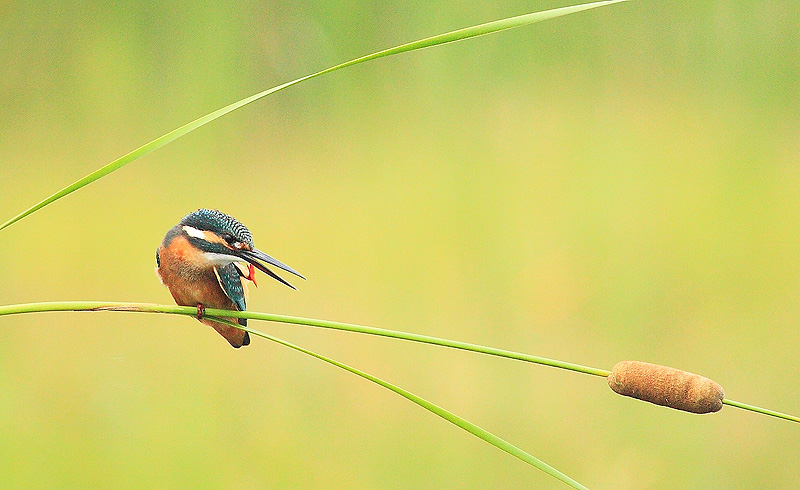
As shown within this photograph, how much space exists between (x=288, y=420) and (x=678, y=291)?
72 cm

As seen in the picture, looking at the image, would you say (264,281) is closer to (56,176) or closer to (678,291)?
(56,176)

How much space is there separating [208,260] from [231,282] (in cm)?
5

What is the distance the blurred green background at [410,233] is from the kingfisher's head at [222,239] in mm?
582

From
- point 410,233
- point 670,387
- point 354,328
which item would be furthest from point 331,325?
point 410,233

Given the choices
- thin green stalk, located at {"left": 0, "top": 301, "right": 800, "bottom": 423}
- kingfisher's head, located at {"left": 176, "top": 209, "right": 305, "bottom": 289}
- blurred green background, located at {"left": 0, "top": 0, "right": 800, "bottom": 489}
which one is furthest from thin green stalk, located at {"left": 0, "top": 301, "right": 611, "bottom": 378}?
blurred green background, located at {"left": 0, "top": 0, "right": 800, "bottom": 489}

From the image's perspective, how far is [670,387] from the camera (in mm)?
335

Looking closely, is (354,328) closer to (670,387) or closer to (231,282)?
(670,387)

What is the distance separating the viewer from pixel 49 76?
121cm

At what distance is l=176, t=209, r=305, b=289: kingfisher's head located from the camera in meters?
0.59

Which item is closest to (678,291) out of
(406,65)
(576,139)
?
(576,139)

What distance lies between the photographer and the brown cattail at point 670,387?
332mm

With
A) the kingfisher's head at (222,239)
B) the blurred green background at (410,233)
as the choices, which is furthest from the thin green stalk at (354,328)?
the blurred green background at (410,233)

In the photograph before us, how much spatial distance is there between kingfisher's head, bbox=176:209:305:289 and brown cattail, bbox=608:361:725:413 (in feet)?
Result: 1.06

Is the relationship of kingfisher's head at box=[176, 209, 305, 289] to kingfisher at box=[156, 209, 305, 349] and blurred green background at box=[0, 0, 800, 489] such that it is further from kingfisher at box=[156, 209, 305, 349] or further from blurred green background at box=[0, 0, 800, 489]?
blurred green background at box=[0, 0, 800, 489]
